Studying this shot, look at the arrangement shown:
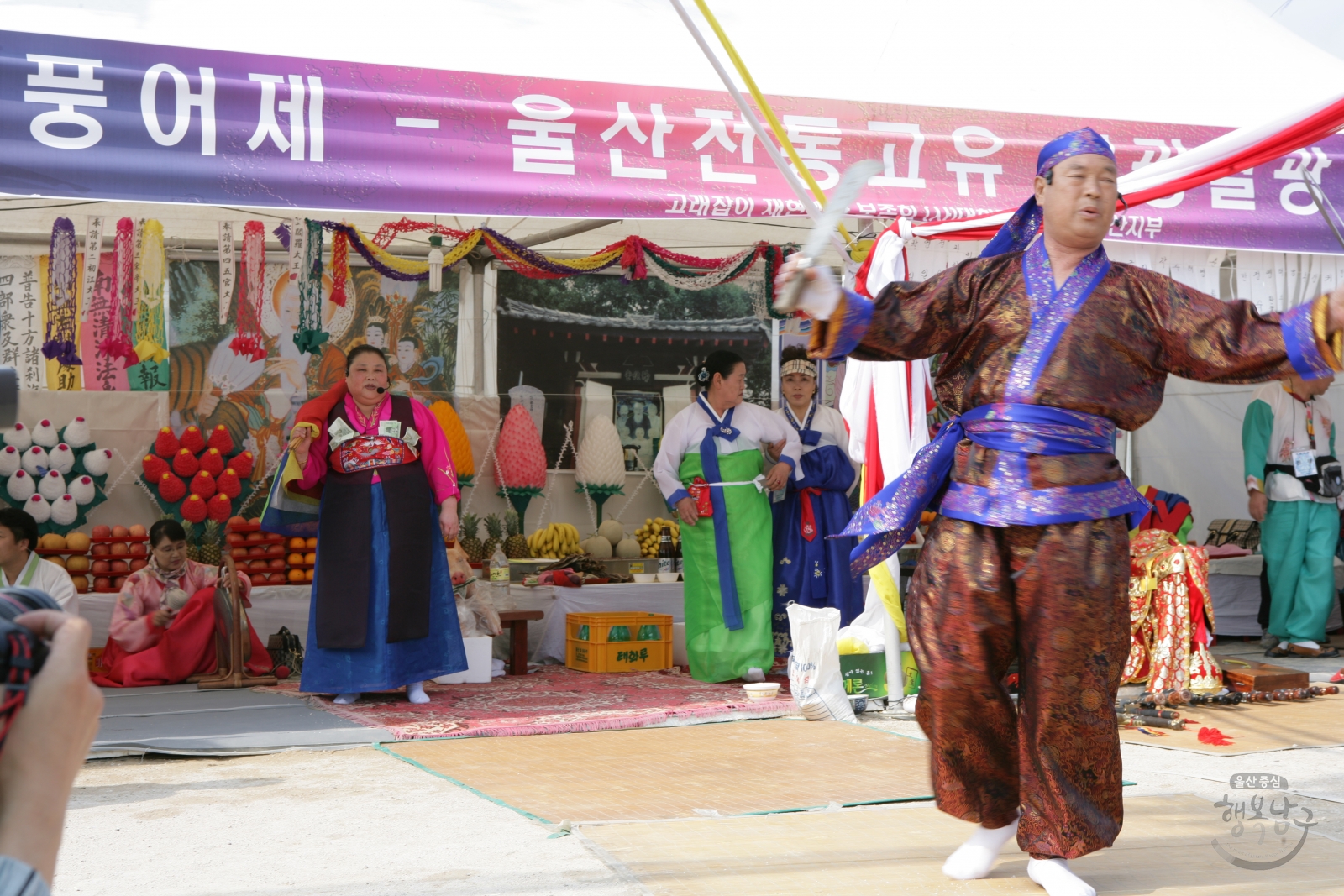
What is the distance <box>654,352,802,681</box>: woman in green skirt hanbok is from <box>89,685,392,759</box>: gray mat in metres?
1.91

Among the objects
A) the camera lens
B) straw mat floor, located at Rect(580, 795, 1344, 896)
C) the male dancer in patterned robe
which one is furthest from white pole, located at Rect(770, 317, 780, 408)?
the camera lens

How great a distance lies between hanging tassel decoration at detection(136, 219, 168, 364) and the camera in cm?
587

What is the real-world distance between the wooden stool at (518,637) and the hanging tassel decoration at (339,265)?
188cm

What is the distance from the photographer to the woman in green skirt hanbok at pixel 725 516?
6.14 metres

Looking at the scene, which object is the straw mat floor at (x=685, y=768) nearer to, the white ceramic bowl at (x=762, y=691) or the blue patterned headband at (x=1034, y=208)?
the white ceramic bowl at (x=762, y=691)

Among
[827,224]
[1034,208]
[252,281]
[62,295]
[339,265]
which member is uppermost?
[339,265]

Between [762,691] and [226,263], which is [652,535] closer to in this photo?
[762,691]

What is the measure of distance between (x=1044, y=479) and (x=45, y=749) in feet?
6.80

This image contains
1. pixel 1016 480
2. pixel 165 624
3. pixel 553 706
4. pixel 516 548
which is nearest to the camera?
pixel 1016 480

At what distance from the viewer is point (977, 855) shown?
2652mm

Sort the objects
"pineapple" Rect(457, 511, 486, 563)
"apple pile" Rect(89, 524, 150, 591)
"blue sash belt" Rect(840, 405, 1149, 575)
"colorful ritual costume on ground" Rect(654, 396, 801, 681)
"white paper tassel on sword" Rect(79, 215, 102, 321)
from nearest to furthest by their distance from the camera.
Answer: "blue sash belt" Rect(840, 405, 1149, 575) < "white paper tassel on sword" Rect(79, 215, 102, 321) < "colorful ritual costume on ground" Rect(654, 396, 801, 681) < "apple pile" Rect(89, 524, 150, 591) < "pineapple" Rect(457, 511, 486, 563)

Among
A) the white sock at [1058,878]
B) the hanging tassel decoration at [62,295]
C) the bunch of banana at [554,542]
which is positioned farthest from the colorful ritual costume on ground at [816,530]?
the white sock at [1058,878]

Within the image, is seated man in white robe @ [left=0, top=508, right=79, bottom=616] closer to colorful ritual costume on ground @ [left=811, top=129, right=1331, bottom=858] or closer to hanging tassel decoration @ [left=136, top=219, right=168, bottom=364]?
hanging tassel decoration @ [left=136, top=219, right=168, bottom=364]

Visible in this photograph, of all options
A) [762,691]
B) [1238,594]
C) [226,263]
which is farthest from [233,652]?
[1238,594]
